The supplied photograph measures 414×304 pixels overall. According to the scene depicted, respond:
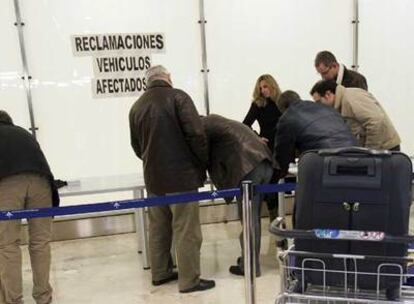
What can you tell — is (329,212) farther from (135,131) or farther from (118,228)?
(118,228)

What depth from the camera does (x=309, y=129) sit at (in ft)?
8.98

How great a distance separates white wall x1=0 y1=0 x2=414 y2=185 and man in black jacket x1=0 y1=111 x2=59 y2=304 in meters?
1.28

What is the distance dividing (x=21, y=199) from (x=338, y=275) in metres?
1.87

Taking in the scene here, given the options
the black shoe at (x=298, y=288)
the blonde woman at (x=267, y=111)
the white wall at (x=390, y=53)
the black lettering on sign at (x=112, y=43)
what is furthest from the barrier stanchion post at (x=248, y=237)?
the white wall at (x=390, y=53)

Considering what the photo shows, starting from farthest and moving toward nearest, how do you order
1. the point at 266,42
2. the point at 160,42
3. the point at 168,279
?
1. the point at 266,42
2. the point at 160,42
3. the point at 168,279

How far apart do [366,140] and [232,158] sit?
32.3 inches

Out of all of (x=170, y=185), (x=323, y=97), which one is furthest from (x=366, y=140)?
(x=170, y=185)

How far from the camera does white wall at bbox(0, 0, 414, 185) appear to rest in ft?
13.2

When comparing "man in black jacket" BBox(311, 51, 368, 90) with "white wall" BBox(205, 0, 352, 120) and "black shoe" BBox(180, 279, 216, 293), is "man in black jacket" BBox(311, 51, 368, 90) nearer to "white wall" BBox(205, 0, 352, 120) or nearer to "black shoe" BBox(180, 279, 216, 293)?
"white wall" BBox(205, 0, 352, 120)

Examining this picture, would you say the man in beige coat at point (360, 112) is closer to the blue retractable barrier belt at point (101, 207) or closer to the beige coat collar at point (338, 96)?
the beige coat collar at point (338, 96)

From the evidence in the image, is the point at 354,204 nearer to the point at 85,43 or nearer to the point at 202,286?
the point at 202,286

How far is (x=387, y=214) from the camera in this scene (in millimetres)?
1496

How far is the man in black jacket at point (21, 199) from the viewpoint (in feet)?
8.93

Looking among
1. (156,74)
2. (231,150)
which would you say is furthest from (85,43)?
(231,150)
